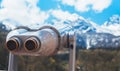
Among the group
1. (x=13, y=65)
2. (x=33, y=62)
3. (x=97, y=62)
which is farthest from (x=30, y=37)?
(x=97, y=62)

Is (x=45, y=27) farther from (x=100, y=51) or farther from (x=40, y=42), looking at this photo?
(x=100, y=51)

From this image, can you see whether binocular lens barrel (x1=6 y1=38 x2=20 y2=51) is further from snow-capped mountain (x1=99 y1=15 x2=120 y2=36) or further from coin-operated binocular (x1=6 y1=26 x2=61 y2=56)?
snow-capped mountain (x1=99 y1=15 x2=120 y2=36)

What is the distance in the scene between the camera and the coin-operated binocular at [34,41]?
0.72 meters

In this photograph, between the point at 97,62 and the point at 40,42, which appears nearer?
the point at 40,42

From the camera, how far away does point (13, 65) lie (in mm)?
806

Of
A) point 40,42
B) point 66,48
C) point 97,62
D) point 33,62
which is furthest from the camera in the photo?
point 97,62

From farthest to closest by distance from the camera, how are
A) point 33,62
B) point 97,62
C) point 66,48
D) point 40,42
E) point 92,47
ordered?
point 92,47 → point 97,62 → point 33,62 → point 66,48 → point 40,42

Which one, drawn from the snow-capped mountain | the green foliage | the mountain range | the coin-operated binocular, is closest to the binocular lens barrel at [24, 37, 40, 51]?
the coin-operated binocular

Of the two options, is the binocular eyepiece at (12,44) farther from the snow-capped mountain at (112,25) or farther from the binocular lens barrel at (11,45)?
the snow-capped mountain at (112,25)

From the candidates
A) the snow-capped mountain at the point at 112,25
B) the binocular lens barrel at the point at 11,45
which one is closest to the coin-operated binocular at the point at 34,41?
the binocular lens barrel at the point at 11,45

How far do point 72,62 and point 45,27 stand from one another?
14cm

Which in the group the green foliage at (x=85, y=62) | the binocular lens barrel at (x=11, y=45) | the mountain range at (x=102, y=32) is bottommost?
the green foliage at (x=85, y=62)

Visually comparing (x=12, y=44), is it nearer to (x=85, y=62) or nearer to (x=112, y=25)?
(x=85, y=62)

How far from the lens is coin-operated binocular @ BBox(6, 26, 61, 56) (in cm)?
72
